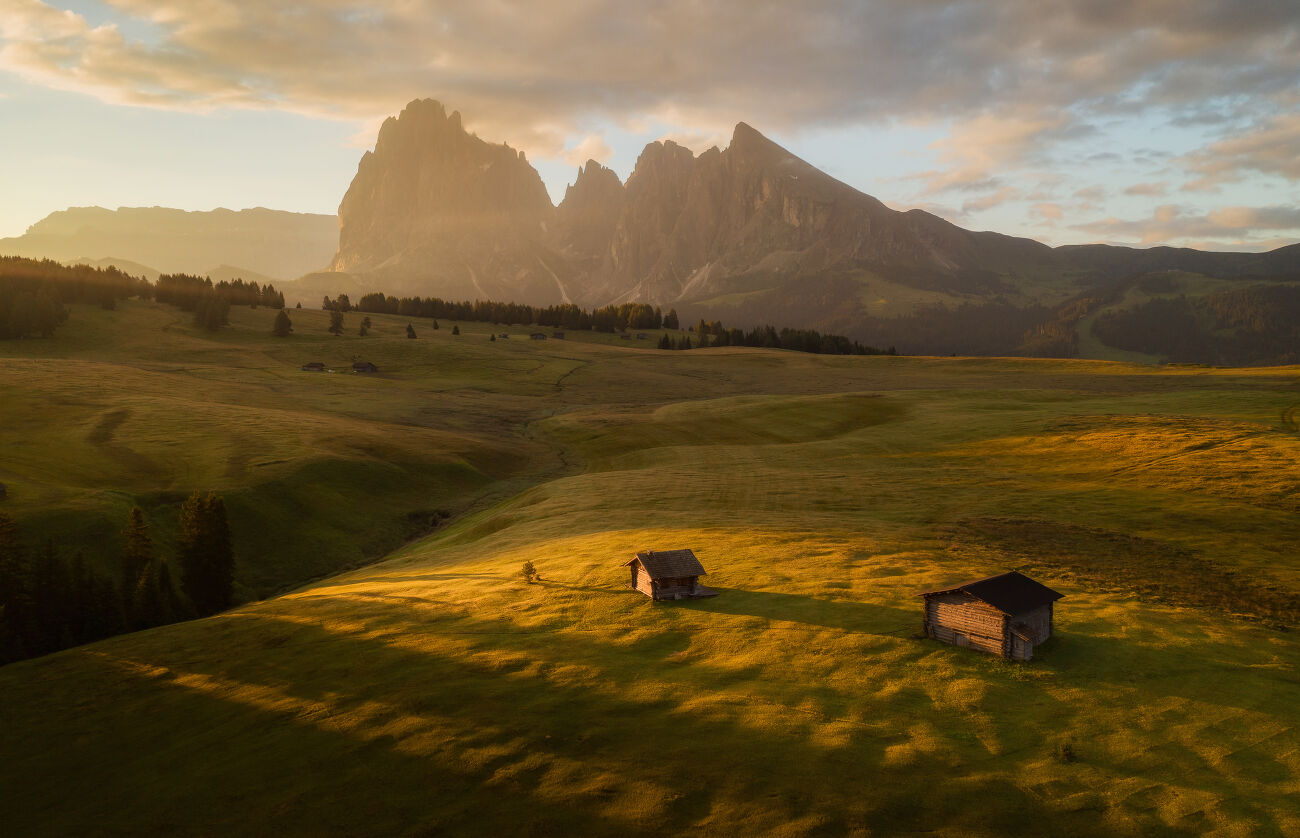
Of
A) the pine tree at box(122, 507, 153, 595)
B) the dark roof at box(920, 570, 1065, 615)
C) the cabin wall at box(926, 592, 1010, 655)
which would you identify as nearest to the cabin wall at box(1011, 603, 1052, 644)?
the dark roof at box(920, 570, 1065, 615)

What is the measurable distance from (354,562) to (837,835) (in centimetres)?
5600

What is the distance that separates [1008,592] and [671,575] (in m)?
16.1

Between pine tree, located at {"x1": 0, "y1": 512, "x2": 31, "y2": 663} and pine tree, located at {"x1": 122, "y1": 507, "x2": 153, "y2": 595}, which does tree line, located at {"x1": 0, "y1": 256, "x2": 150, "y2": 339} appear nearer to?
pine tree, located at {"x1": 122, "y1": 507, "x2": 153, "y2": 595}

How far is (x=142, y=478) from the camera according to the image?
2896 inches

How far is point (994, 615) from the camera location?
30969 millimetres

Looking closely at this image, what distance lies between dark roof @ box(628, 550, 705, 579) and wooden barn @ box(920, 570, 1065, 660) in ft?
40.3

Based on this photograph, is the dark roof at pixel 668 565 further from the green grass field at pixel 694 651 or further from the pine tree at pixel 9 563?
the pine tree at pixel 9 563

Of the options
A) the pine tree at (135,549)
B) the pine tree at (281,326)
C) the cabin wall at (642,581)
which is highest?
the pine tree at (281,326)

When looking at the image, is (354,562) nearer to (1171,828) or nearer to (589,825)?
(589,825)

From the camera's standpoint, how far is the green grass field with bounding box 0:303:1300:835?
→ 75.1 ft

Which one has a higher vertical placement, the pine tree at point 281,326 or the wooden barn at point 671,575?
the pine tree at point 281,326

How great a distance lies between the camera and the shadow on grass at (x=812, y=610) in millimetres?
34500

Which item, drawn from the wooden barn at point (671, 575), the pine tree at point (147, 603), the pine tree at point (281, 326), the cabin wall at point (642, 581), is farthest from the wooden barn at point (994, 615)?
the pine tree at point (281, 326)

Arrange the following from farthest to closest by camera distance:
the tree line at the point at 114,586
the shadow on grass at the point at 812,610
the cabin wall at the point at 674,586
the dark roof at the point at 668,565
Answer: the tree line at the point at 114,586 → the cabin wall at the point at 674,586 → the dark roof at the point at 668,565 → the shadow on grass at the point at 812,610
